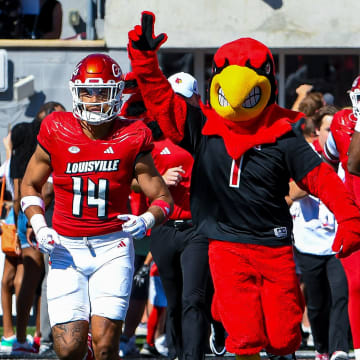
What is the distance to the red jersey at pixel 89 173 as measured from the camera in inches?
241

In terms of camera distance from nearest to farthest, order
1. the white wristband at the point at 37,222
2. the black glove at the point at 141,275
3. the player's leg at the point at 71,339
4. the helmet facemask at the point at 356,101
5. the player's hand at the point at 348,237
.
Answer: the player's hand at the point at 348,237 < the player's leg at the point at 71,339 < the white wristband at the point at 37,222 < the helmet facemask at the point at 356,101 < the black glove at the point at 141,275

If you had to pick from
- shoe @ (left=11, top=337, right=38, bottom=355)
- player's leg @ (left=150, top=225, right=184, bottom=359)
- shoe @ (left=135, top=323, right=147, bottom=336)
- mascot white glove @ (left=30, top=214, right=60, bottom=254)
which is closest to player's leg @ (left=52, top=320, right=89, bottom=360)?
mascot white glove @ (left=30, top=214, right=60, bottom=254)

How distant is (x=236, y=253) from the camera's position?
587 centimetres

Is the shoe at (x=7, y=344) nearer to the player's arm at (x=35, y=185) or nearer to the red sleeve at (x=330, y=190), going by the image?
the player's arm at (x=35, y=185)

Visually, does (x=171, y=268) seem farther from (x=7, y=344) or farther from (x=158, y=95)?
(x=7, y=344)

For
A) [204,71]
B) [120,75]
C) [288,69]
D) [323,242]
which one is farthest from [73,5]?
[120,75]

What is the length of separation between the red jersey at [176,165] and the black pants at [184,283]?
0.48 feet

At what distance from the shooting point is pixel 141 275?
844cm

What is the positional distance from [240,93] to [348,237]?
0.98 m

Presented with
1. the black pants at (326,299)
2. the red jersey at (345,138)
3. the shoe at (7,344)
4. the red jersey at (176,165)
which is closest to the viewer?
the red jersey at (345,138)

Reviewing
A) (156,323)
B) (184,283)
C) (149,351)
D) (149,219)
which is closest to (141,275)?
(156,323)

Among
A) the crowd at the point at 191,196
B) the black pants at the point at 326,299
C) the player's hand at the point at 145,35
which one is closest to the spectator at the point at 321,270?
the black pants at the point at 326,299

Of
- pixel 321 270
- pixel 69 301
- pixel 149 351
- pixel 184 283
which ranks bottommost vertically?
pixel 149 351

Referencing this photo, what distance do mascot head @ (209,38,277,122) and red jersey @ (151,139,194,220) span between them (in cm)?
148
